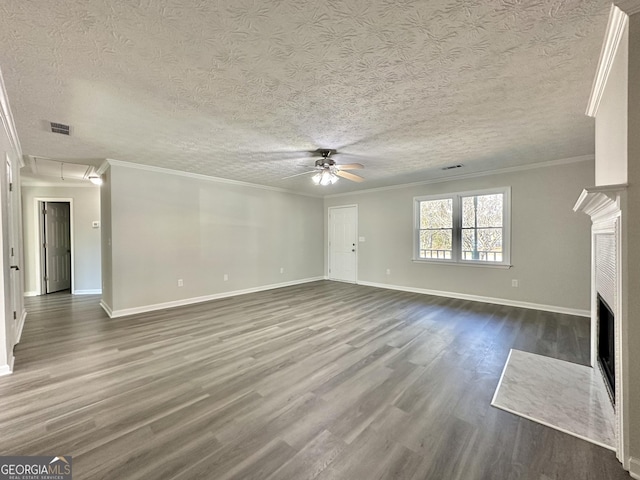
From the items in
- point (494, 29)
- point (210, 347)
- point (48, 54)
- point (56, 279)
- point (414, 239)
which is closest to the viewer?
point (494, 29)

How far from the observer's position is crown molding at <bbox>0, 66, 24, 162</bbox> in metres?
2.11

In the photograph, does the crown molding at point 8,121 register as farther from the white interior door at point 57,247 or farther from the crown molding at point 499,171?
the crown molding at point 499,171

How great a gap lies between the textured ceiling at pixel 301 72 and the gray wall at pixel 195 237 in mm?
1230

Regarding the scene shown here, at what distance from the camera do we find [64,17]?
1.40 meters

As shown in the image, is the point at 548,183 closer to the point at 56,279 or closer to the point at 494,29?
the point at 494,29

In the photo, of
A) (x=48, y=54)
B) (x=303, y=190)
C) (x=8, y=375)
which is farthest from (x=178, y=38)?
(x=303, y=190)

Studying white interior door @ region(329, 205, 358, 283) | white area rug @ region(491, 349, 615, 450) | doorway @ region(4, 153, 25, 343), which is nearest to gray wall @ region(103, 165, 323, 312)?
white interior door @ region(329, 205, 358, 283)

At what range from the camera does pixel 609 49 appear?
5.35 ft

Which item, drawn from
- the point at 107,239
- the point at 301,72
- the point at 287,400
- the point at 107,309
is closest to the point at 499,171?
the point at 301,72

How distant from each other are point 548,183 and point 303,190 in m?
4.85

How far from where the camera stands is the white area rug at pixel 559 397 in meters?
1.75

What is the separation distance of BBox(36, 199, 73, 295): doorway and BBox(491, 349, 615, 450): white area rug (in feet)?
27.5

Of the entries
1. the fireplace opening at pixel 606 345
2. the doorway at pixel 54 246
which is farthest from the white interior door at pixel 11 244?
the fireplace opening at pixel 606 345

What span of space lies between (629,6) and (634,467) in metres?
2.37
